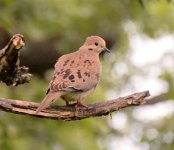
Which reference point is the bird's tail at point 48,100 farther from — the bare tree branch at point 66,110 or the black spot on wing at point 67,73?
the black spot on wing at point 67,73

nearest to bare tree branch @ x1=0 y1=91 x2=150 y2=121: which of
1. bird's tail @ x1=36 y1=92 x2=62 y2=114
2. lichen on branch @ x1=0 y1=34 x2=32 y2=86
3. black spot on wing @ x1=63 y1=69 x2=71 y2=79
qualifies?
bird's tail @ x1=36 y1=92 x2=62 y2=114

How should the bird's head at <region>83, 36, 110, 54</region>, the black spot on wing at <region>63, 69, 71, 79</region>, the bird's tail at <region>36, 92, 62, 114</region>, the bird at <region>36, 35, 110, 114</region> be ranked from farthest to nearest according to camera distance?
the bird's head at <region>83, 36, 110, 54</region>
the black spot on wing at <region>63, 69, 71, 79</region>
the bird at <region>36, 35, 110, 114</region>
the bird's tail at <region>36, 92, 62, 114</region>

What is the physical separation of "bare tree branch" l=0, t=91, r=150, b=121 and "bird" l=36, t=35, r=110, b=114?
0.33ft

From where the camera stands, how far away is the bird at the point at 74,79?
7664 millimetres

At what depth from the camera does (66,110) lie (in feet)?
24.9

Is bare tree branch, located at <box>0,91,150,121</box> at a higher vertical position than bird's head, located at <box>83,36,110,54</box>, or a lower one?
lower

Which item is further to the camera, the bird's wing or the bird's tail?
the bird's wing

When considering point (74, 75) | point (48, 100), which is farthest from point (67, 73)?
point (48, 100)

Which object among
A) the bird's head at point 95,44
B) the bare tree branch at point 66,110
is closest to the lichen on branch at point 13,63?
the bare tree branch at point 66,110

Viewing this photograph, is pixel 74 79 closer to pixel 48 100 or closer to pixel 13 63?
pixel 48 100

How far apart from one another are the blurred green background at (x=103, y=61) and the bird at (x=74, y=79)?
1478 millimetres

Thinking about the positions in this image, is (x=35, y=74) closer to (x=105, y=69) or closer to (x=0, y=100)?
(x=105, y=69)

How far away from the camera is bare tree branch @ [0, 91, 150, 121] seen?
7.39 meters

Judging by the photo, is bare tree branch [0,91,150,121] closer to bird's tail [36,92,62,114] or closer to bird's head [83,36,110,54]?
bird's tail [36,92,62,114]
